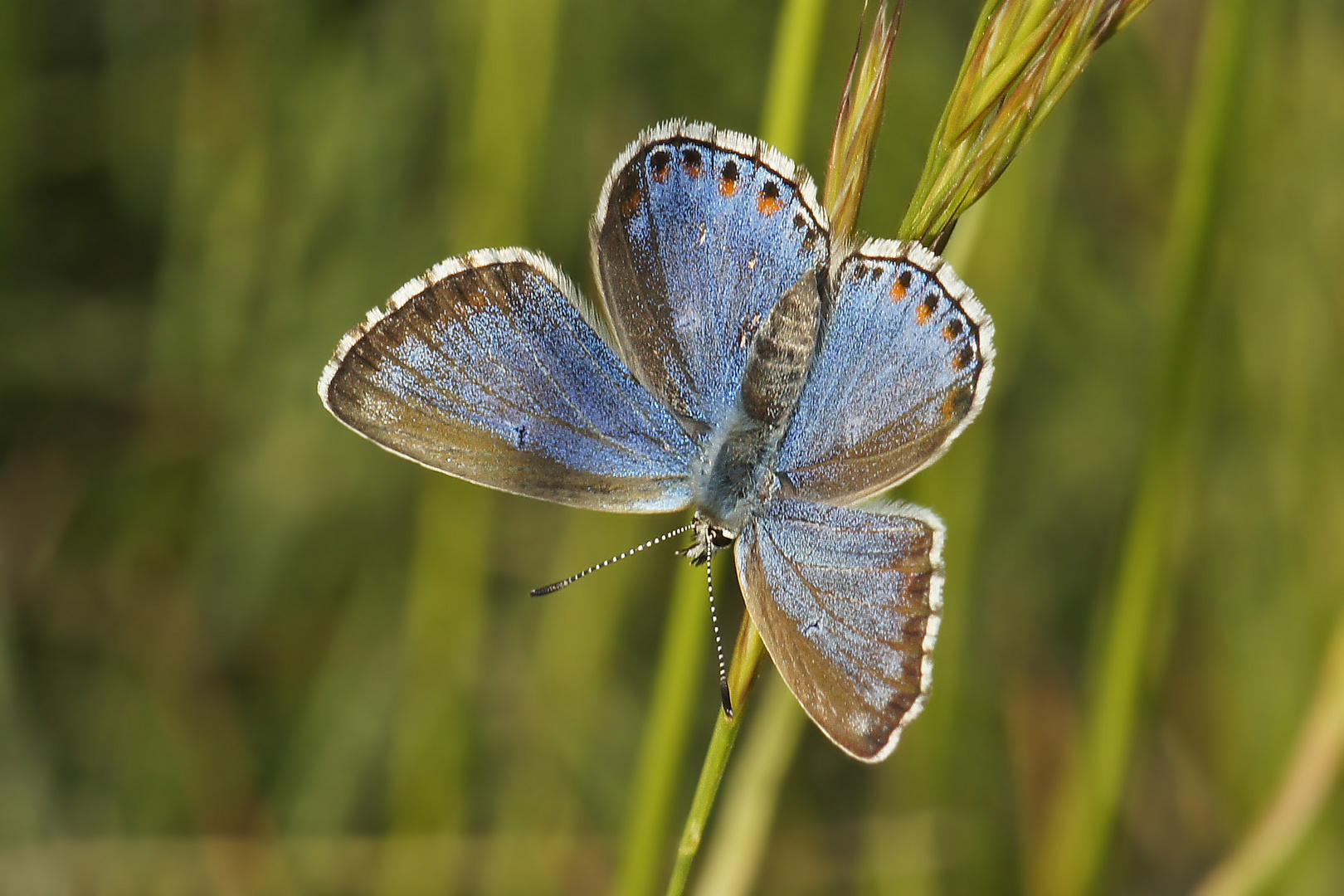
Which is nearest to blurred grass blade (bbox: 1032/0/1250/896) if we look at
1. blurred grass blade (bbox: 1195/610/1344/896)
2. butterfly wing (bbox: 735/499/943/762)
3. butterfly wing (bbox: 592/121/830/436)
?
blurred grass blade (bbox: 1195/610/1344/896)

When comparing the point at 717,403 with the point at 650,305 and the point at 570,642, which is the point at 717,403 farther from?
the point at 570,642

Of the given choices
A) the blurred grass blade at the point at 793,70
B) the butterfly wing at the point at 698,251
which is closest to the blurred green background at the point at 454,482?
the butterfly wing at the point at 698,251

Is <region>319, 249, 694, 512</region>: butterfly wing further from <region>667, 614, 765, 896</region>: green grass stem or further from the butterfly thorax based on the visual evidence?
<region>667, 614, 765, 896</region>: green grass stem

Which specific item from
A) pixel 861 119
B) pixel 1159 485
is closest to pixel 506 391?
pixel 861 119

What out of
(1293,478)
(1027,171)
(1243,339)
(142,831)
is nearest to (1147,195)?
(1243,339)

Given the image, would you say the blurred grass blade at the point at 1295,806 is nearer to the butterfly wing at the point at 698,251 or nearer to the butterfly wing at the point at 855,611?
the butterfly wing at the point at 855,611

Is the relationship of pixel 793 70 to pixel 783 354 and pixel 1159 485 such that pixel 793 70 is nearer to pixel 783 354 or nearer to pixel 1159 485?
pixel 783 354
